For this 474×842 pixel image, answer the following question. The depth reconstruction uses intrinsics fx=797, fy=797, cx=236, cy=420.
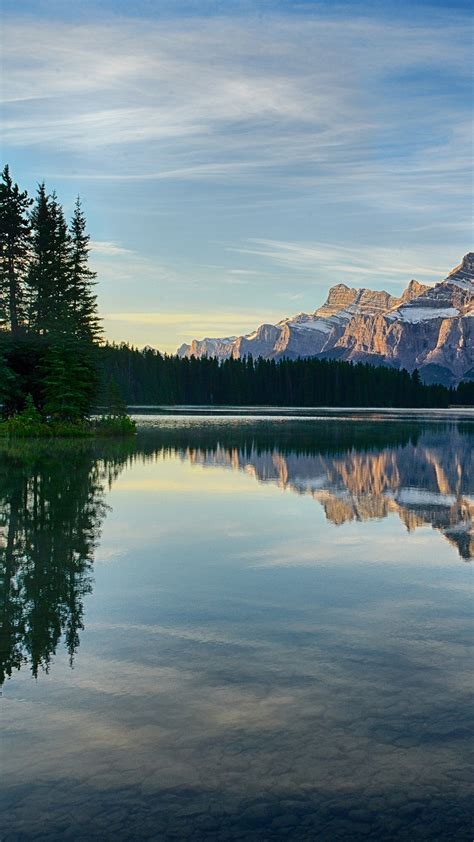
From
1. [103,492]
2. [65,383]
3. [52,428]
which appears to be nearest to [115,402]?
[65,383]

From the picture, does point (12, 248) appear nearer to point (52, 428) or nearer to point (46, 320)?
point (46, 320)

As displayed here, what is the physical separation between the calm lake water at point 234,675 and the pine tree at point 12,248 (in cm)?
5113

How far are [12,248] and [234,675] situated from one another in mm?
65348

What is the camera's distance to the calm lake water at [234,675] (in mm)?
6375

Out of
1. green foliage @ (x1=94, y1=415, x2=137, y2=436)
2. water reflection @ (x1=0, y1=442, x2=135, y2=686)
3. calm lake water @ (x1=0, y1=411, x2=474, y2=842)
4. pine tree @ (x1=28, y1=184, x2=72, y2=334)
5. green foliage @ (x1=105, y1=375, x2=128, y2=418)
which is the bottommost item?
calm lake water @ (x1=0, y1=411, x2=474, y2=842)

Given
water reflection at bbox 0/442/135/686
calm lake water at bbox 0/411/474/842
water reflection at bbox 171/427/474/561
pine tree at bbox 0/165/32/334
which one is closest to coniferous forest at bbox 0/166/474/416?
pine tree at bbox 0/165/32/334

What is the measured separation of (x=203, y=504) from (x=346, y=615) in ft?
41.5

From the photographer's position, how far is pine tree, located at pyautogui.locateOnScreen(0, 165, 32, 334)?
67312 millimetres

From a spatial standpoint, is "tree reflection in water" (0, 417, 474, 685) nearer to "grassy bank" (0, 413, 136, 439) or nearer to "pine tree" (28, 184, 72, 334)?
"grassy bank" (0, 413, 136, 439)

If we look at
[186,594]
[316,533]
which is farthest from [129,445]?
[186,594]

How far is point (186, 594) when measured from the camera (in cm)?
1316

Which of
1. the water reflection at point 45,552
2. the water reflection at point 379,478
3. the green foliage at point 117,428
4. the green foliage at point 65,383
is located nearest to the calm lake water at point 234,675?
the water reflection at point 45,552

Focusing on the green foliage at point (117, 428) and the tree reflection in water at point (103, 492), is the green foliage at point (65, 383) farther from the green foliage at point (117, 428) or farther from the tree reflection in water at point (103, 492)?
the tree reflection in water at point (103, 492)

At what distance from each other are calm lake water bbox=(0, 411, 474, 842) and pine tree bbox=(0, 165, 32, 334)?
51.1 metres
